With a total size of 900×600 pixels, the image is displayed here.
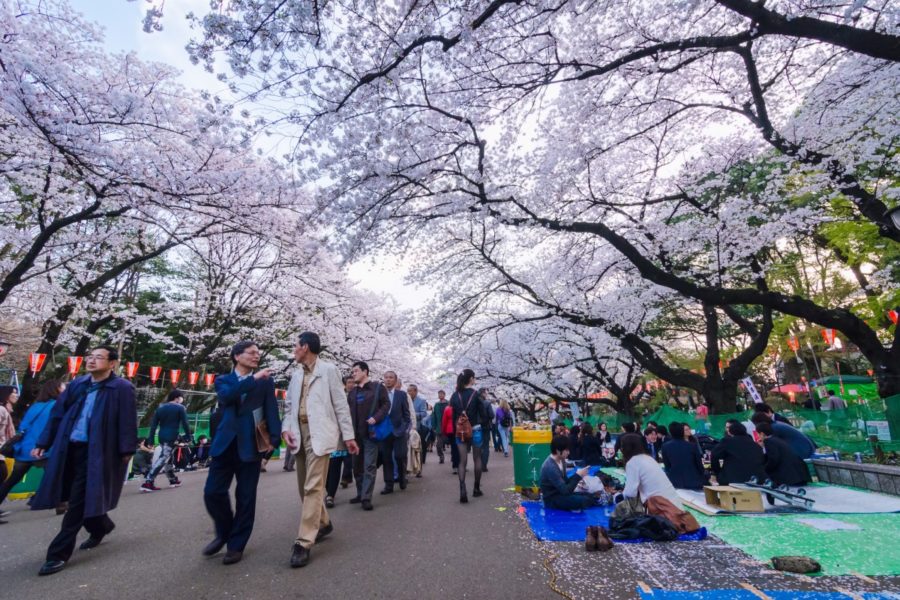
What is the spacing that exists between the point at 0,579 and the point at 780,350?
26.3m

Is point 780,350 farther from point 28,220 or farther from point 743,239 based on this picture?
point 28,220

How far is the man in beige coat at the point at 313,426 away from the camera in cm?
369

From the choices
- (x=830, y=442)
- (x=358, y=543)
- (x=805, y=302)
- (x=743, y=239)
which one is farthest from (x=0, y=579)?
(x=743, y=239)

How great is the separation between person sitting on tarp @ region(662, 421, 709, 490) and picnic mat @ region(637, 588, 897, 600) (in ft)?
13.3

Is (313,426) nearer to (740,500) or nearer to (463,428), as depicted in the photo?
(463,428)

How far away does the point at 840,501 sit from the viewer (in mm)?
5695

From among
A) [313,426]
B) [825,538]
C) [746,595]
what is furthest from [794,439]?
[313,426]

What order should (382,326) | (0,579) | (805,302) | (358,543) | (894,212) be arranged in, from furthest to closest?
(382,326)
(805,302)
(894,212)
(358,543)
(0,579)

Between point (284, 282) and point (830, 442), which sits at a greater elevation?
point (284, 282)

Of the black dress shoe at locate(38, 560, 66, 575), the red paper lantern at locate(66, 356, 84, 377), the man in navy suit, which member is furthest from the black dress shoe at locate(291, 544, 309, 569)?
the red paper lantern at locate(66, 356, 84, 377)

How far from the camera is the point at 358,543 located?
13.2 ft

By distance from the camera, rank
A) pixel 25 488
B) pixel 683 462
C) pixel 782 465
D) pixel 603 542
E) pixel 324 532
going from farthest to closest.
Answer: pixel 25 488, pixel 683 462, pixel 782 465, pixel 324 532, pixel 603 542

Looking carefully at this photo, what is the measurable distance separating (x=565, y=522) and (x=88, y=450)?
4614 mm

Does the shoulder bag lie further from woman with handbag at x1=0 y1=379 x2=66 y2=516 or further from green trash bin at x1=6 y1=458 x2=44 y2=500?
green trash bin at x1=6 y1=458 x2=44 y2=500
